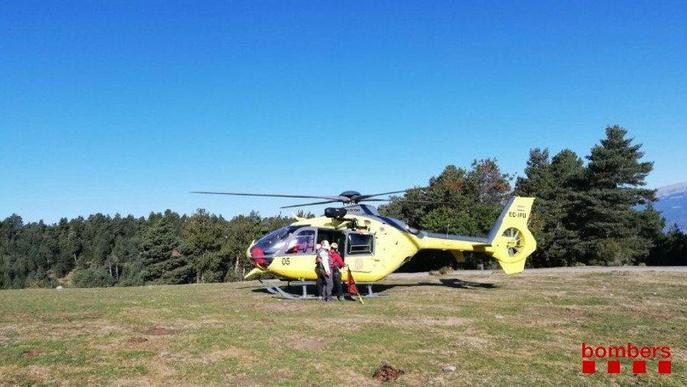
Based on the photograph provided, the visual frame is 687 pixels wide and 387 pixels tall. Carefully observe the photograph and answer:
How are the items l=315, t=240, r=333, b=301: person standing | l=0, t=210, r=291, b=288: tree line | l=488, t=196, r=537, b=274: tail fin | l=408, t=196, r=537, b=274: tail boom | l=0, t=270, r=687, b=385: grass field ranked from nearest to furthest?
l=0, t=270, r=687, b=385: grass field, l=315, t=240, r=333, b=301: person standing, l=408, t=196, r=537, b=274: tail boom, l=488, t=196, r=537, b=274: tail fin, l=0, t=210, r=291, b=288: tree line

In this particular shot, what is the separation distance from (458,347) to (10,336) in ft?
30.9

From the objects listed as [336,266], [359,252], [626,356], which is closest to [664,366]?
[626,356]

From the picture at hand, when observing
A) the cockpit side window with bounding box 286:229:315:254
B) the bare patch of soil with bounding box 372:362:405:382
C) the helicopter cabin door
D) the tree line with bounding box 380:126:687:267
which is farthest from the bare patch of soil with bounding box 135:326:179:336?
the tree line with bounding box 380:126:687:267

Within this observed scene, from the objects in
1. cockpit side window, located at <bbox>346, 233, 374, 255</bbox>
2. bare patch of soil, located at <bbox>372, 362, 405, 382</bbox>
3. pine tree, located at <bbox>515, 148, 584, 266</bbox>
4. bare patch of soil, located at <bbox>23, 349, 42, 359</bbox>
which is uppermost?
pine tree, located at <bbox>515, 148, 584, 266</bbox>

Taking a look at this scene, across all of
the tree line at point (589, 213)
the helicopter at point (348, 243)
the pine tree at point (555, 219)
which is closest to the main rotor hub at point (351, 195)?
the helicopter at point (348, 243)

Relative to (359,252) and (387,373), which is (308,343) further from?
(359,252)

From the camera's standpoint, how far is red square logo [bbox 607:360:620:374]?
8422mm

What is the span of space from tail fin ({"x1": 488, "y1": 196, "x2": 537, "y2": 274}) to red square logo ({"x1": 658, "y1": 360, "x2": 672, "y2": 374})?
11123mm

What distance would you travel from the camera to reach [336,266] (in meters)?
16.7

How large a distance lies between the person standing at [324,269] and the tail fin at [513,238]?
25.0 feet

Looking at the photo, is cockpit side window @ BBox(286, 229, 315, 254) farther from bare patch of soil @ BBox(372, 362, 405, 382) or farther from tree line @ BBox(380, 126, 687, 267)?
Result: tree line @ BBox(380, 126, 687, 267)

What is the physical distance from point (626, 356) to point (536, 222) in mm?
46989

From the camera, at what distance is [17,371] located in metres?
7.62

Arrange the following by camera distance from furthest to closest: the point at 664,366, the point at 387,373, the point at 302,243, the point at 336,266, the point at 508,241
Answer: the point at 508,241 < the point at 302,243 < the point at 336,266 < the point at 664,366 < the point at 387,373
